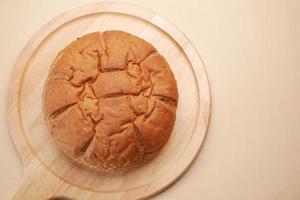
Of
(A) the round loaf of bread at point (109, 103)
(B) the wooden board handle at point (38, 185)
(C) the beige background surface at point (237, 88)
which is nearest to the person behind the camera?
(A) the round loaf of bread at point (109, 103)

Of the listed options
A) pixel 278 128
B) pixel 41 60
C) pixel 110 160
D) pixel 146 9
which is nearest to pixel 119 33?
pixel 146 9

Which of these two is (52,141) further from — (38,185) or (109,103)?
(109,103)

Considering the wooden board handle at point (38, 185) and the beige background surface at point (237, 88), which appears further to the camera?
the beige background surface at point (237, 88)

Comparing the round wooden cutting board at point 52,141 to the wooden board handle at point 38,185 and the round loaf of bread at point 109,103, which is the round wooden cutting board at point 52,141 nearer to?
the wooden board handle at point 38,185

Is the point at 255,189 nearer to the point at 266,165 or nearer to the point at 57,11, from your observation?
the point at 266,165

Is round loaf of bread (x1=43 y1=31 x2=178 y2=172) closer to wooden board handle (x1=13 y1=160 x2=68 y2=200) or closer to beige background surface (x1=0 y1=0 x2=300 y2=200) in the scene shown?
wooden board handle (x1=13 y1=160 x2=68 y2=200)

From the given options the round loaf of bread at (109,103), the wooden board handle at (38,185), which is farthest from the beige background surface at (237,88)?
the round loaf of bread at (109,103)
